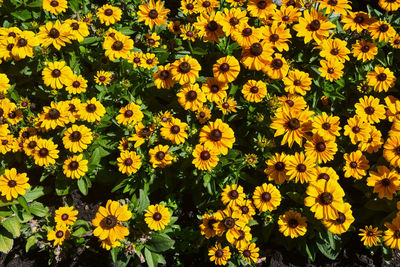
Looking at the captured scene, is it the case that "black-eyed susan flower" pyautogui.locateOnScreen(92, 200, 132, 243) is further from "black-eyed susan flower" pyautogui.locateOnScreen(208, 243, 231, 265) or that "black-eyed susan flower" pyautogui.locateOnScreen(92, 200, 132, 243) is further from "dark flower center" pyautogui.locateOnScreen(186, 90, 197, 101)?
"dark flower center" pyautogui.locateOnScreen(186, 90, 197, 101)

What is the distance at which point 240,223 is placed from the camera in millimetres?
2693

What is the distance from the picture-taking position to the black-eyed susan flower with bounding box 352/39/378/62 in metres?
3.37

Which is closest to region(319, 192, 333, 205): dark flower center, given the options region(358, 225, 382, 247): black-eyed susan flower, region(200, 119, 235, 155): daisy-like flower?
region(358, 225, 382, 247): black-eyed susan flower

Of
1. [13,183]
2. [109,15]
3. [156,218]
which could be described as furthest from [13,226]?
[109,15]

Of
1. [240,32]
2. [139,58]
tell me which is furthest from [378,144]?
[139,58]

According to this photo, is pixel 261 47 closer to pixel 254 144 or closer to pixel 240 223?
pixel 254 144

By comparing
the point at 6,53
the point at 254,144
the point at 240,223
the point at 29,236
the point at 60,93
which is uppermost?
the point at 6,53

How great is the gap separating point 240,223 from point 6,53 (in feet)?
9.40

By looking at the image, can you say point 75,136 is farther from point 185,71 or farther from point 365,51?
point 365,51

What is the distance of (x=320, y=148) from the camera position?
2807 millimetres

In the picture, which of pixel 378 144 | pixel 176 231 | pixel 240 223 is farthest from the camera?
pixel 176 231

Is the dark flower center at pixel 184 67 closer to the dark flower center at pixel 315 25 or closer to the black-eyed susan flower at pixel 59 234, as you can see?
the dark flower center at pixel 315 25

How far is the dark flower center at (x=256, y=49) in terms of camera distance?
9.71 feet

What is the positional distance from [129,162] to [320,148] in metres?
1.71
